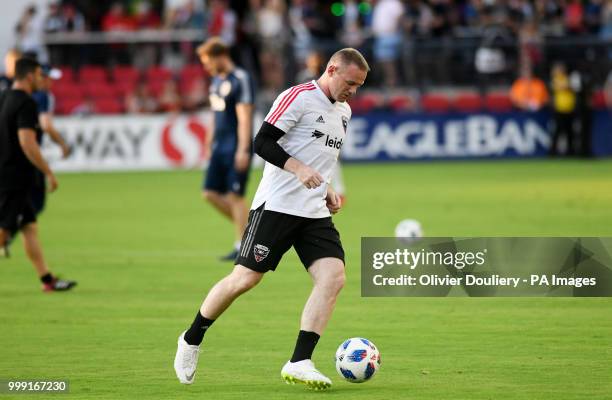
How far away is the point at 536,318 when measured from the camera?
1043 cm

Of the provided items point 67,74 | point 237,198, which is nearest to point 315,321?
point 237,198

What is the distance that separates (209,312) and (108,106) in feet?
72.1

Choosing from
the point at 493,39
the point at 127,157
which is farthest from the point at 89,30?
the point at 493,39

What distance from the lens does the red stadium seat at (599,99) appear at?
29.7 metres

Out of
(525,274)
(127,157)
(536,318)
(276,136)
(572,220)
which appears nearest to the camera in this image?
(276,136)

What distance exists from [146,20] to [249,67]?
326cm

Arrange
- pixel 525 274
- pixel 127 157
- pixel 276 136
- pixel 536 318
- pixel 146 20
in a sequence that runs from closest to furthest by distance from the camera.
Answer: pixel 276 136 → pixel 525 274 → pixel 536 318 → pixel 127 157 → pixel 146 20

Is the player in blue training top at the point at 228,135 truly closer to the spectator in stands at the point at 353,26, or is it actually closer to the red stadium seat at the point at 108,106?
the spectator in stands at the point at 353,26

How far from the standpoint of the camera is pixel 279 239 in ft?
26.0

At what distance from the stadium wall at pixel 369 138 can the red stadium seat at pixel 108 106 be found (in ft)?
2.15

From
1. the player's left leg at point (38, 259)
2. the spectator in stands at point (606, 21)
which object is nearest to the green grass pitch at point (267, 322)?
the player's left leg at point (38, 259)

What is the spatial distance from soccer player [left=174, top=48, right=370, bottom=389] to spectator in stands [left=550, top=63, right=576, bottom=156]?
72.1ft

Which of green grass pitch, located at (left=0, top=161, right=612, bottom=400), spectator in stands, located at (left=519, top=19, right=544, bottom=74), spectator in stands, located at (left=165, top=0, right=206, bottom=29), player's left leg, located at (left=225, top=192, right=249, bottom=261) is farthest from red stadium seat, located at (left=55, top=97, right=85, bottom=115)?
player's left leg, located at (left=225, top=192, right=249, bottom=261)

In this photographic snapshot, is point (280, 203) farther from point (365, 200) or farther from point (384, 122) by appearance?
point (384, 122)
